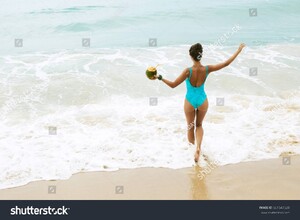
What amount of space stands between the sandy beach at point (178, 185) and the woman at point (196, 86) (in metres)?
0.56

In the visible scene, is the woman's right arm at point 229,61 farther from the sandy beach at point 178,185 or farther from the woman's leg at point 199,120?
the sandy beach at point 178,185

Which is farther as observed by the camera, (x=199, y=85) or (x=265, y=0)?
(x=265, y=0)

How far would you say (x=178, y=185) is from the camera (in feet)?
16.5

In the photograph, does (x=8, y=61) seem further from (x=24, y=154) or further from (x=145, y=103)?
(x=24, y=154)

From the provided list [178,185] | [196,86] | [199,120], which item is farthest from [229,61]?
[178,185]

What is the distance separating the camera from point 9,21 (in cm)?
2122

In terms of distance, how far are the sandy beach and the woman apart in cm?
56

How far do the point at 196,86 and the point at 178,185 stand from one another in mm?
1468

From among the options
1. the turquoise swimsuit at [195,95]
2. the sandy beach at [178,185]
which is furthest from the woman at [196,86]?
the sandy beach at [178,185]

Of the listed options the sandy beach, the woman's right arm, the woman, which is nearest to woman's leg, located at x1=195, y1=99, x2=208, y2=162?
the woman

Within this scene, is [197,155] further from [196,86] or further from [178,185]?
[196,86]

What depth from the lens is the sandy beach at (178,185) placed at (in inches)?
187
